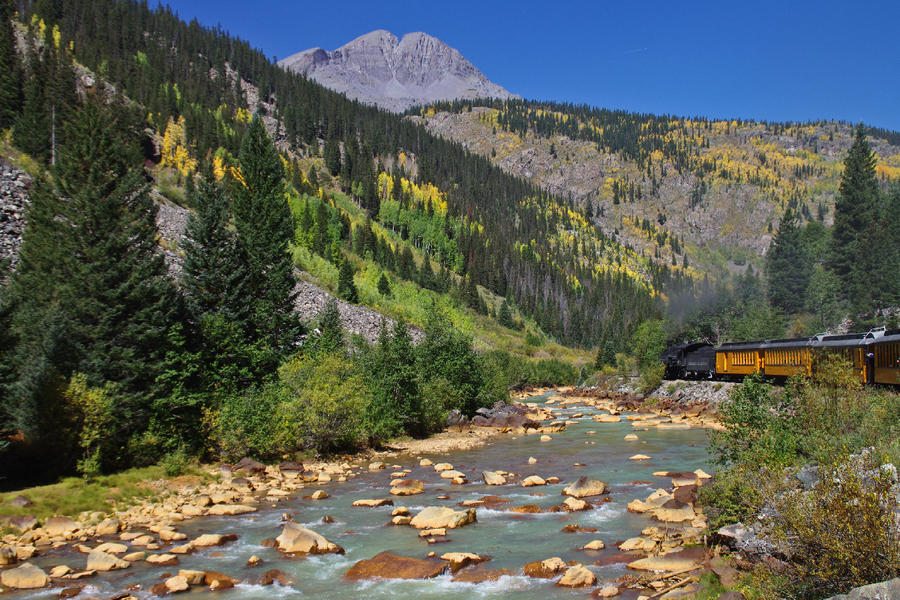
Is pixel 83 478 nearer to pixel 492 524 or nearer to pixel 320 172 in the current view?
pixel 492 524

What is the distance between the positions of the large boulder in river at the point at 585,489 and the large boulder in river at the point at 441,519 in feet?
17.0

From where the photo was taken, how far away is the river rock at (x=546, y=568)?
13984 mm

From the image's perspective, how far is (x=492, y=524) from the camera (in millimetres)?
18656

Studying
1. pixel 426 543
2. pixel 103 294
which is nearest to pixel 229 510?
pixel 426 543

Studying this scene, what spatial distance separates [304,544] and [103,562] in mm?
5094

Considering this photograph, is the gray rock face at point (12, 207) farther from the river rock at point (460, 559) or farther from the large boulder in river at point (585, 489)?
the large boulder in river at point (585, 489)

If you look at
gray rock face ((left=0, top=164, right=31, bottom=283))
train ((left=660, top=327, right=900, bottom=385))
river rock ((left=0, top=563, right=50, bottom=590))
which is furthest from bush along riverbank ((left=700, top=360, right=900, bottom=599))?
gray rock face ((left=0, top=164, right=31, bottom=283))

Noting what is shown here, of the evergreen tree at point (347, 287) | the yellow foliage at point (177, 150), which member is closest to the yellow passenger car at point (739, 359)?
the evergreen tree at point (347, 287)

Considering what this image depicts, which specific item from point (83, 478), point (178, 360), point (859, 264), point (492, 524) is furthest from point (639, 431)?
point (859, 264)

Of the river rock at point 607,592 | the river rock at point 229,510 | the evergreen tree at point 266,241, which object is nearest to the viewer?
the river rock at point 607,592

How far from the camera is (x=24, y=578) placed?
13.6 meters

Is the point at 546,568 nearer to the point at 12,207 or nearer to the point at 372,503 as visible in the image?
the point at 372,503

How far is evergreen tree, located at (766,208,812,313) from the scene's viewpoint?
10894 centimetres

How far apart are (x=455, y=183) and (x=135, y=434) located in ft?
594
